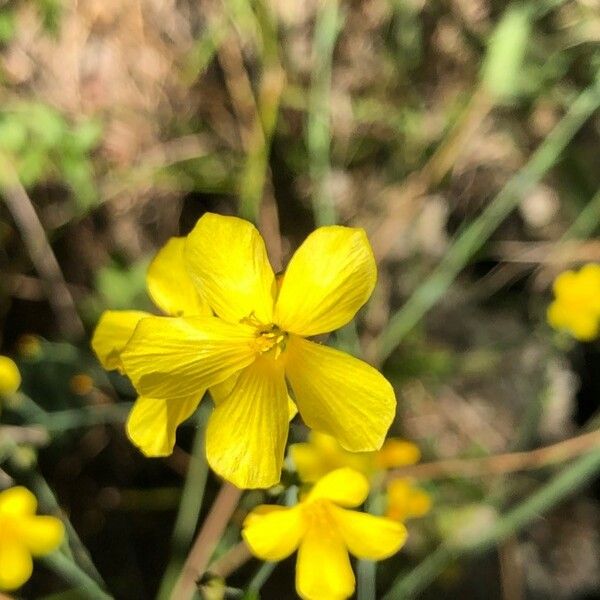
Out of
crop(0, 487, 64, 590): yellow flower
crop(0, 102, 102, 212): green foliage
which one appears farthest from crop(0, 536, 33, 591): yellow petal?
crop(0, 102, 102, 212): green foliage

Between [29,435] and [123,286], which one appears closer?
[29,435]

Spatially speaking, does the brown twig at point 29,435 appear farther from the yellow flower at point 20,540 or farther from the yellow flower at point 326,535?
the yellow flower at point 326,535

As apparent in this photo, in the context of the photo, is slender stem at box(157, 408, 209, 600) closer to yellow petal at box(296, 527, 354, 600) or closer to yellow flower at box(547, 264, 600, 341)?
yellow petal at box(296, 527, 354, 600)

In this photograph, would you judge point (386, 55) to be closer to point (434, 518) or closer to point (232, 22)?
point (232, 22)

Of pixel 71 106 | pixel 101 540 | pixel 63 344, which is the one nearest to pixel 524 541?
pixel 101 540

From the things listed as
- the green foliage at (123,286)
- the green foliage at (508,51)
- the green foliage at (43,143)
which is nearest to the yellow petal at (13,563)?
the green foliage at (123,286)

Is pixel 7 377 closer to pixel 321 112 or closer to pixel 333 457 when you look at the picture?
pixel 333 457

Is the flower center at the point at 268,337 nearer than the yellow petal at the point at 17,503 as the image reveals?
Yes

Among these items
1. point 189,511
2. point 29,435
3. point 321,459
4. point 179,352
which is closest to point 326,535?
point 321,459
